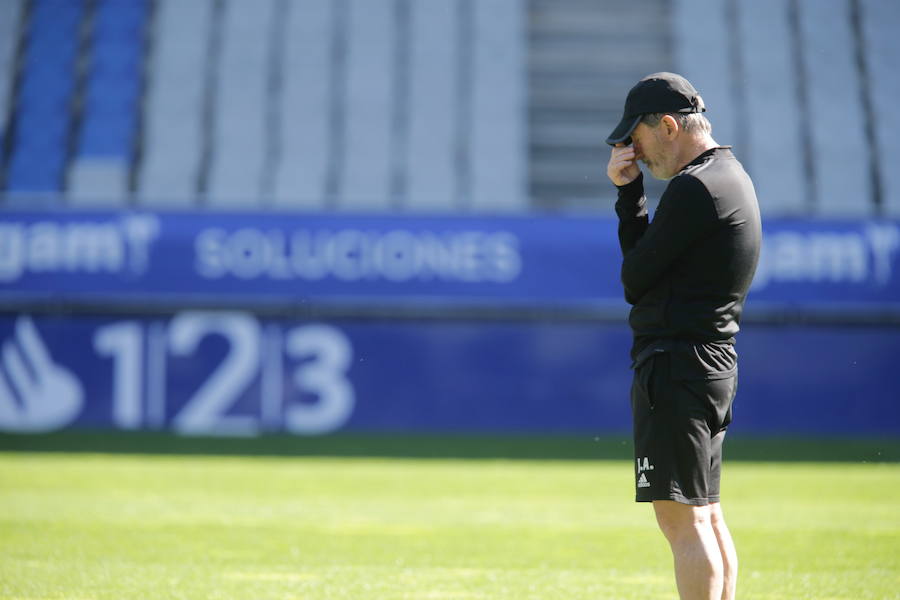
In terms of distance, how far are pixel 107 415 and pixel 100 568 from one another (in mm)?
Result: 8200

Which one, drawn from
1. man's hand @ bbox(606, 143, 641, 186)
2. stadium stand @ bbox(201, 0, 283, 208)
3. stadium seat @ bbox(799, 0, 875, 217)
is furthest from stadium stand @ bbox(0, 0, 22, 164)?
man's hand @ bbox(606, 143, 641, 186)

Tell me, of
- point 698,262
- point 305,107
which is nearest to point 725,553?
point 698,262

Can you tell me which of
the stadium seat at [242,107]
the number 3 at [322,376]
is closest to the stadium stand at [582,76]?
the stadium seat at [242,107]

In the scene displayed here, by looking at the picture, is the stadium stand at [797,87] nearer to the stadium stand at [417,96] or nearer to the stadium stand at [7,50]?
the stadium stand at [417,96]

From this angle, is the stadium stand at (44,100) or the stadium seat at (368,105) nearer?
the stadium seat at (368,105)

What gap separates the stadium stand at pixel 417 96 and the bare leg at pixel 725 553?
11.8 metres

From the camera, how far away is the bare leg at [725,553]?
343cm

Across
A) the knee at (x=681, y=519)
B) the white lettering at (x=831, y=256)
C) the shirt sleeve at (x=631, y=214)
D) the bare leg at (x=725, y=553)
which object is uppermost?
the shirt sleeve at (x=631, y=214)

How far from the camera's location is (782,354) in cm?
1336

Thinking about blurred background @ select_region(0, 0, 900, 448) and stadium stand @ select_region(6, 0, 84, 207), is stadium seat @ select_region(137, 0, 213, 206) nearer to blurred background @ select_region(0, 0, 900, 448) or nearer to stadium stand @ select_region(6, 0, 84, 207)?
stadium stand @ select_region(6, 0, 84, 207)

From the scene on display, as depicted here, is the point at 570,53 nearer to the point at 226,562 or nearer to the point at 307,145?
the point at 307,145

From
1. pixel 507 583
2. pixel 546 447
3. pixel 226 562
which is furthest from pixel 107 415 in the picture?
pixel 507 583

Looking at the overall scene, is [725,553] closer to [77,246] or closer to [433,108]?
[77,246]

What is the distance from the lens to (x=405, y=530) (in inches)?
266
